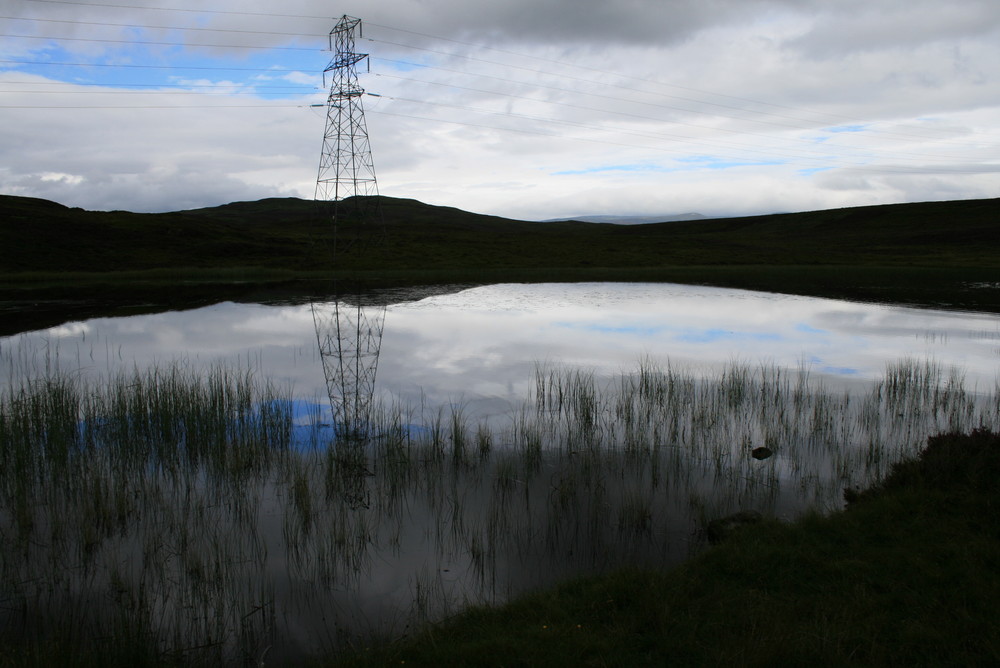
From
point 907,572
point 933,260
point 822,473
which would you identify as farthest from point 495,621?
point 933,260

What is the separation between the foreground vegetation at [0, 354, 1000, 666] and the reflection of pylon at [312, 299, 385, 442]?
1.90ft

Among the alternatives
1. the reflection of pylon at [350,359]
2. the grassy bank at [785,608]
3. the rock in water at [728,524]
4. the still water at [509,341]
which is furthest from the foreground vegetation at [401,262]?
the rock in water at [728,524]

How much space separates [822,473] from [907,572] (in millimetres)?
3822

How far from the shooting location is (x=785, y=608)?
5.34 m

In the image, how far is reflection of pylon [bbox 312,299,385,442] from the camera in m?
12.5

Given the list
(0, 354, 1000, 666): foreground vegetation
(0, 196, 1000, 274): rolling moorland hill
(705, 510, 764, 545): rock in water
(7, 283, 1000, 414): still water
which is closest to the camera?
(0, 354, 1000, 666): foreground vegetation

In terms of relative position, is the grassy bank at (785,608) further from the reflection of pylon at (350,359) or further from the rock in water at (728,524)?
Result: the reflection of pylon at (350,359)

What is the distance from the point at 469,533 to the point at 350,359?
12.0 meters

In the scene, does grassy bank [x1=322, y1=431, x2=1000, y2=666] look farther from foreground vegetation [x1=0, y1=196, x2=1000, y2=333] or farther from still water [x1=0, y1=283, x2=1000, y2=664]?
foreground vegetation [x1=0, y1=196, x2=1000, y2=333]

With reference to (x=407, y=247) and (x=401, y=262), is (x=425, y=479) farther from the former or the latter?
(x=407, y=247)

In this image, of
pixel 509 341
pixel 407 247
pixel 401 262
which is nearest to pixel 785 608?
pixel 509 341

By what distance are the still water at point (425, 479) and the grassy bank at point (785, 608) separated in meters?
0.77

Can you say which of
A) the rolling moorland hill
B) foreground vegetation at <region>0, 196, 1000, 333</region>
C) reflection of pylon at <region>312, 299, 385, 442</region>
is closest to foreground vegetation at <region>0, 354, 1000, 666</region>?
reflection of pylon at <region>312, 299, 385, 442</region>

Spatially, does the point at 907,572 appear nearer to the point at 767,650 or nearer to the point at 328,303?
the point at 767,650
